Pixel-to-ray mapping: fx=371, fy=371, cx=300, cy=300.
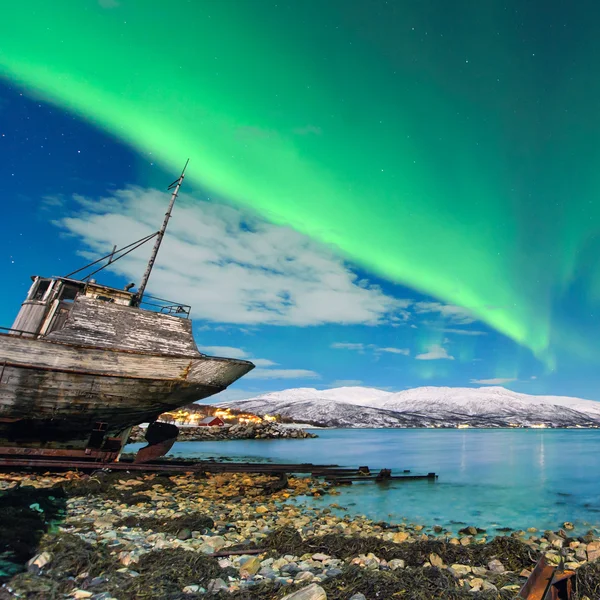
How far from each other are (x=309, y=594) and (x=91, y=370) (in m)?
14.8

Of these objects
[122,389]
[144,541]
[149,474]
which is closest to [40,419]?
[122,389]

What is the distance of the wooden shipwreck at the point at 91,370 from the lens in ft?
51.3

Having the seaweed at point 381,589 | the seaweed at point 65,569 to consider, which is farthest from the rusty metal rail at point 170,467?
the seaweed at point 381,589

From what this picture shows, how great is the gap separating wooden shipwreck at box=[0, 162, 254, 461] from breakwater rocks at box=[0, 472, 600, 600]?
168 inches

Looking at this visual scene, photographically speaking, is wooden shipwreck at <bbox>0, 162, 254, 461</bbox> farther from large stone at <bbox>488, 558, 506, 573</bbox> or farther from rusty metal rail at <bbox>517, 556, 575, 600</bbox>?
rusty metal rail at <bbox>517, 556, 575, 600</bbox>

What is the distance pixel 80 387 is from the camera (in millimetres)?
16312

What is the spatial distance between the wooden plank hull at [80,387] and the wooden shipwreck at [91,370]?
0.04 m

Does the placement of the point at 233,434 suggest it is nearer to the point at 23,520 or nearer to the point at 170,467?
the point at 170,467

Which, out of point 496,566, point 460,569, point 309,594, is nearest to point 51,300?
point 309,594

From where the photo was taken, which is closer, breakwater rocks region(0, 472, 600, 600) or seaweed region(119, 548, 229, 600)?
seaweed region(119, 548, 229, 600)

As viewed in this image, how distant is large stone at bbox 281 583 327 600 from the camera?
496cm

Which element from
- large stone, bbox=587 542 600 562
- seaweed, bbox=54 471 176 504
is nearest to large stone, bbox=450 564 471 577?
large stone, bbox=587 542 600 562

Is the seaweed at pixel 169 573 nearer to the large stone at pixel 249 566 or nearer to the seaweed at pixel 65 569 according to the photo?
the large stone at pixel 249 566

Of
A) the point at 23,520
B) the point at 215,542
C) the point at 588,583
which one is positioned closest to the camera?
the point at 588,583
